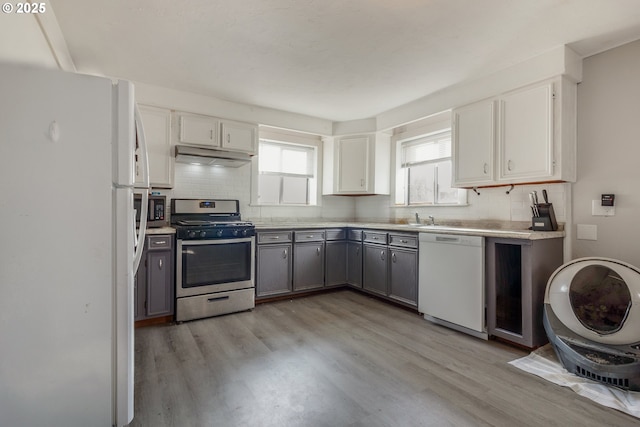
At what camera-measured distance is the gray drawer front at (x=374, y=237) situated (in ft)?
12.2

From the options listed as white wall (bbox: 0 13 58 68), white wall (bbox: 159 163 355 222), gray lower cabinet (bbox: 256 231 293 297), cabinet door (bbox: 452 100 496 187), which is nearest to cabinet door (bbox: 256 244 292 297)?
gray lower cabinet (bbox: 256 231 293 297)

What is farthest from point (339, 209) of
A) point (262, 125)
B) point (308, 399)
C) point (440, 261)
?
point (308, 399)

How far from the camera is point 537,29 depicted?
7.59 feet

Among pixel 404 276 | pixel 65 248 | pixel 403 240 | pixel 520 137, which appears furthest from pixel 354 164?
pixel 65 248

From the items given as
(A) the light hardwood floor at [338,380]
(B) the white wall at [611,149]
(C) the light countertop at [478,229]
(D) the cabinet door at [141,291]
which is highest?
(B) the white wall at [611,149]

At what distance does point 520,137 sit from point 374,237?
1.83 m

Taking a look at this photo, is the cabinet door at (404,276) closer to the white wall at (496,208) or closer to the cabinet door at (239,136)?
the white wall at (496,208)

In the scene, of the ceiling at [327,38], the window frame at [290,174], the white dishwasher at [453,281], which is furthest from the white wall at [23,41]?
the white dishwasher at [453,281]

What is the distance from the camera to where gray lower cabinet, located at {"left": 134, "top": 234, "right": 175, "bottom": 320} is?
9.66ft

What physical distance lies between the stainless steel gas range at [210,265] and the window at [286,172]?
95 cm

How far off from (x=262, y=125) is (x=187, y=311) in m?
2.46

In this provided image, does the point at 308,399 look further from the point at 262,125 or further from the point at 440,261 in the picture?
the point at 262,125

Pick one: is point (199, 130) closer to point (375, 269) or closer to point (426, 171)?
point (375, 269)

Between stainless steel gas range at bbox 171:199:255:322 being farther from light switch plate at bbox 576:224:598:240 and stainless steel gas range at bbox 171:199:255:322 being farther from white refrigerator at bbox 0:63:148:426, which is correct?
light switch plate at bbox 576:224:598:240
